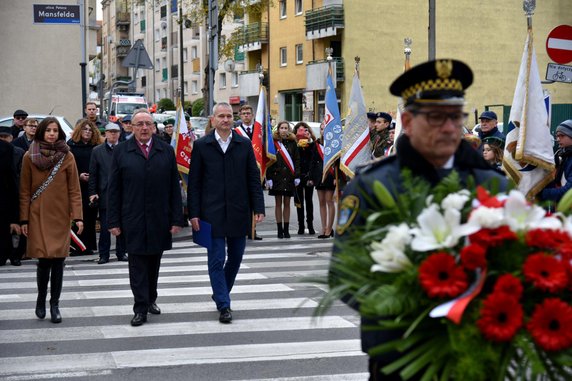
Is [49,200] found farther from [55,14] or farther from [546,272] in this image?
[55,14]

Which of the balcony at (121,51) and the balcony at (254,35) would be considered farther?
the balcony at (121,51)

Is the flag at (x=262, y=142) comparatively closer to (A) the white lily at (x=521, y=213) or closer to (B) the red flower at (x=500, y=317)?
(A) the white lily at (x=521, y=213)

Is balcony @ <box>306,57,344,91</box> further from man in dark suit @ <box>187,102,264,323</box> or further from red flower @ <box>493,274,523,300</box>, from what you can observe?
red flower @ <box>493,274,523,300</box>

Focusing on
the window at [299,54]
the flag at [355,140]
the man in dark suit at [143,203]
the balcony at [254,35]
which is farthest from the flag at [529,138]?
the balcony at [254,35]

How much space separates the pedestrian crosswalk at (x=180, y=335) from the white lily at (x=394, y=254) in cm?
193

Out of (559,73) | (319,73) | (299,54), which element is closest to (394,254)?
(559,73)

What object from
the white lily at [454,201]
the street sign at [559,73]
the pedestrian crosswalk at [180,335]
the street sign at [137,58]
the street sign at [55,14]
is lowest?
the pedestrian crosswalk at [180,335]

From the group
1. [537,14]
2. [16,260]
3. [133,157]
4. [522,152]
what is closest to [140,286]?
[133,157]

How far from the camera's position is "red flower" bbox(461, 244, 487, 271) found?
10.6 ft

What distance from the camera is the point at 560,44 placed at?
41.9ft

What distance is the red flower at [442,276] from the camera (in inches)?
127

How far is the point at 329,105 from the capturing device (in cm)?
1770

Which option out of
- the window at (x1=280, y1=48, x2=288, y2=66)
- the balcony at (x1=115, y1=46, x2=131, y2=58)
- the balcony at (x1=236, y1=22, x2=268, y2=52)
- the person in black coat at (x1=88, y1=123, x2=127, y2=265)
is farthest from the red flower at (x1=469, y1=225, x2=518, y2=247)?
the balcony at (x1=115, y1=46, x2=131, y2=58)

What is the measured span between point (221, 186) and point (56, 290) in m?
1.85
